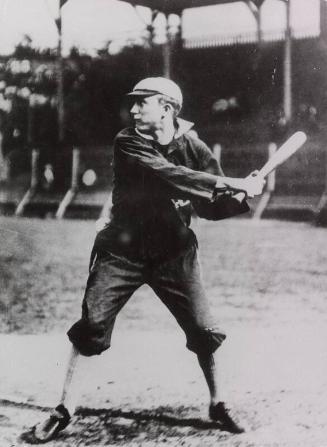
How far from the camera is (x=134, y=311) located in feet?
16.0

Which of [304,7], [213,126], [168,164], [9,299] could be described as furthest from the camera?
[213,126]

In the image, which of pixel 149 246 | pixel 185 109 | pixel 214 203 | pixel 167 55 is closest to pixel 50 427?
pixel 149 246

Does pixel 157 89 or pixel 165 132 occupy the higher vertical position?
pixel 157 89

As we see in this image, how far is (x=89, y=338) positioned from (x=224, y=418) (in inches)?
28.7

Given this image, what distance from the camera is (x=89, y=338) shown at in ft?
9.73

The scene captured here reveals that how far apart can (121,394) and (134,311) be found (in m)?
1.57

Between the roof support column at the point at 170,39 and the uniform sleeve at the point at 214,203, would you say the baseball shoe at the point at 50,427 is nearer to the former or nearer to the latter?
the uniform sleeve at the point at 214,203

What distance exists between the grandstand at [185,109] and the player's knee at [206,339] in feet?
4.60

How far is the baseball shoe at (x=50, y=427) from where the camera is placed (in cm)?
295

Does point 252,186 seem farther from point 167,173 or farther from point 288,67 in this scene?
point 288,67

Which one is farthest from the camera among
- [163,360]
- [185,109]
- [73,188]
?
[185,109]

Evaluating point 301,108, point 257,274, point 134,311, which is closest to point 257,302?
point 257,274

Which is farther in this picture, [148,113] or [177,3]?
[177,3]

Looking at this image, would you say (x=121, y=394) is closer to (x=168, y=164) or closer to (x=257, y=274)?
(x=168, y=164)
